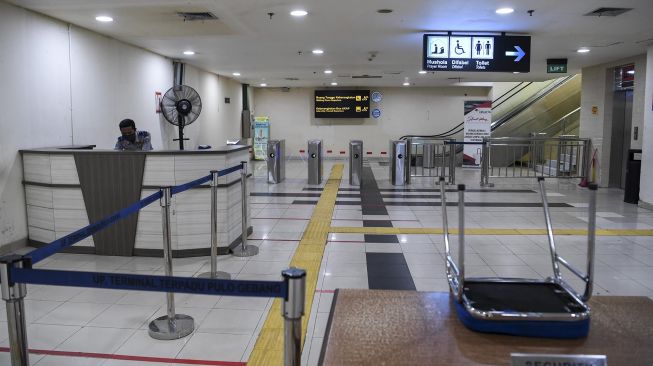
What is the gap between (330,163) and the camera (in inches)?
668

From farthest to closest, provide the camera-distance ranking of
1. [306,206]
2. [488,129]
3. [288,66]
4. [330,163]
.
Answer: [330,163], [488,129], [288,66], [306,206]

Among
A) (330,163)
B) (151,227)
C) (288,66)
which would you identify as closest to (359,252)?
(151,227)

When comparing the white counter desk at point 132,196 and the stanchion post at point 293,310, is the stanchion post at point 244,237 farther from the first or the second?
the stanchion post at point 293,310

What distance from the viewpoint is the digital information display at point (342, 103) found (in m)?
18.0

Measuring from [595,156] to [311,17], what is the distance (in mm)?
7760

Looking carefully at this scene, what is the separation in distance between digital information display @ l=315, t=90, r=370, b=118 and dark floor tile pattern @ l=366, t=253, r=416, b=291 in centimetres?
1327

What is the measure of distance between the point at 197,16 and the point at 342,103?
11888mm

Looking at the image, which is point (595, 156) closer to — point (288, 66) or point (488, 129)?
point (488, 129)

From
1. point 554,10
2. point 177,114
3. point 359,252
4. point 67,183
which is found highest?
point 554,10

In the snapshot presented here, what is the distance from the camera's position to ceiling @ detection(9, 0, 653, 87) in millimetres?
5684

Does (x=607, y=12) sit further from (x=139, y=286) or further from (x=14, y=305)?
(x=14, y=305)

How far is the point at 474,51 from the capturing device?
24.7 feet

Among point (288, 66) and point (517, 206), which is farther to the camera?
point (288, 66)

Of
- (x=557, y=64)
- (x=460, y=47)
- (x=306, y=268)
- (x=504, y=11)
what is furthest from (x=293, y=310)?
(x=557, y=64)
